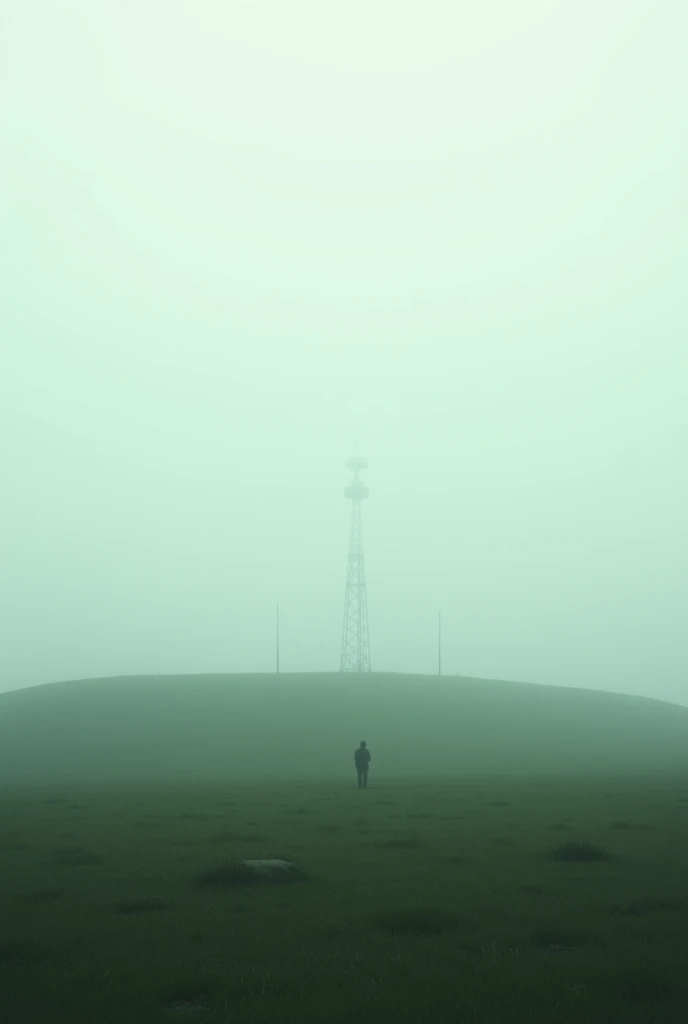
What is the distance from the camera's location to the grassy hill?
229 ft

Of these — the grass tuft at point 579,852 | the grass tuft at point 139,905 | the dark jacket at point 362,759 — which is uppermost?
the dark jacket at point 362,759

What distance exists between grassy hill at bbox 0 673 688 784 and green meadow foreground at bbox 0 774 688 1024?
1229 inches

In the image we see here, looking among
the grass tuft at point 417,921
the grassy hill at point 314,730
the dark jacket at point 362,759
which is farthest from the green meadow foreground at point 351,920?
the grassy hill at point 314,730

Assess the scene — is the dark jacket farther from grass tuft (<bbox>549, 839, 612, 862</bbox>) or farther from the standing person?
grass tuft (<bbox>549, 839, 612, 862</bbox>)

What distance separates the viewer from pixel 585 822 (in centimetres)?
3044

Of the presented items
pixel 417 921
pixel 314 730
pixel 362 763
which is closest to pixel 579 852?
pixel 417 921

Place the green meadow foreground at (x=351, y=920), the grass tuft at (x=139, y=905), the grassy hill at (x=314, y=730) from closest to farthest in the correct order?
the green meadow foreground at (x=351, y=920) → the grass tuft at (x=139, y=905) → the grassy hill at (x=314, y=730)

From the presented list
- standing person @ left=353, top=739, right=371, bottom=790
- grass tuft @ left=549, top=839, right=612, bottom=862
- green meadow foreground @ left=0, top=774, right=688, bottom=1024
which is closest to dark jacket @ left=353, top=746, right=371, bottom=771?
standing person @ left=353, top=739, right=371, bottom=790

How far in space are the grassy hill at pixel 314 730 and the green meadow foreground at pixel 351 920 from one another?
102 feet

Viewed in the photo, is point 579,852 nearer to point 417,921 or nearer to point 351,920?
point 417,921

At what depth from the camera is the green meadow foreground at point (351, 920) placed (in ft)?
→ 37.4

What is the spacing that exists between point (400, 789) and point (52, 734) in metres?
52.1

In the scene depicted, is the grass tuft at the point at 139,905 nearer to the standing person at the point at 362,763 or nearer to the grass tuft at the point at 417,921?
the grass tuft at the point at 417,921

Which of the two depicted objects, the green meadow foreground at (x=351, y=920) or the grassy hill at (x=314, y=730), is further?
the grassy hill at (x=314, y=730)
